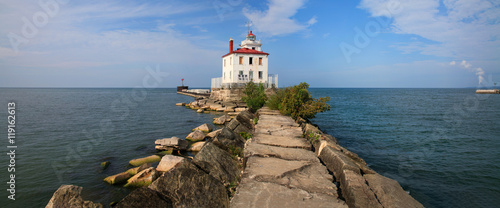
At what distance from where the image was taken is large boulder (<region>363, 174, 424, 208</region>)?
4402 mm

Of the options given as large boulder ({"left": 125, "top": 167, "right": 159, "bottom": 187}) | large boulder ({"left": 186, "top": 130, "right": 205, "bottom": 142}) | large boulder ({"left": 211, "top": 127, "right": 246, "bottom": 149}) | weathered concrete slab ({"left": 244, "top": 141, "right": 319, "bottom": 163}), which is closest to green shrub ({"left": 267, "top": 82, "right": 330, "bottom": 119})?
large boulder ({"left": 186, "top": 130, "right": 205, "bottom": 142})

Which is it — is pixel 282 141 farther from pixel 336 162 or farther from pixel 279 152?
pixel 336 162

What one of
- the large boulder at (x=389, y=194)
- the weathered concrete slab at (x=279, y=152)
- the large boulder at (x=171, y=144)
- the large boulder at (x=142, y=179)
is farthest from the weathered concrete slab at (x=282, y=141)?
the large boulder at (x=171, y=144)

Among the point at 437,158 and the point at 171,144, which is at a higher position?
the point at 171,144

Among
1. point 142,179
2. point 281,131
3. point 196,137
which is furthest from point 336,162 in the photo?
point 196,137

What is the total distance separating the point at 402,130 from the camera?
18.3m

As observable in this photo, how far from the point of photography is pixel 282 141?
24.4 feet

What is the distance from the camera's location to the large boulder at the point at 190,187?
422 centimetres

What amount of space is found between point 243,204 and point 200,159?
1.96 m

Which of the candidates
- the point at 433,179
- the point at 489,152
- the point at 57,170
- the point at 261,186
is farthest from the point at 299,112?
the point at 57,170

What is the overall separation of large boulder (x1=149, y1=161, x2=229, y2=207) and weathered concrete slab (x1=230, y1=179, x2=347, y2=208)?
0.70m

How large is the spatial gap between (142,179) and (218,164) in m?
3.45

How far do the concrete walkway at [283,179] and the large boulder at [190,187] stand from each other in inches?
23.5

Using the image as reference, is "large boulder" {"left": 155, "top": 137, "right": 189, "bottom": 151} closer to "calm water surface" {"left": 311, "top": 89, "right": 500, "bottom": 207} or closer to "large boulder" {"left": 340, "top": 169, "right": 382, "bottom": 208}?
"large boulder" {"left": 340, "top": 169, "right": 382, "bottom": 208}
